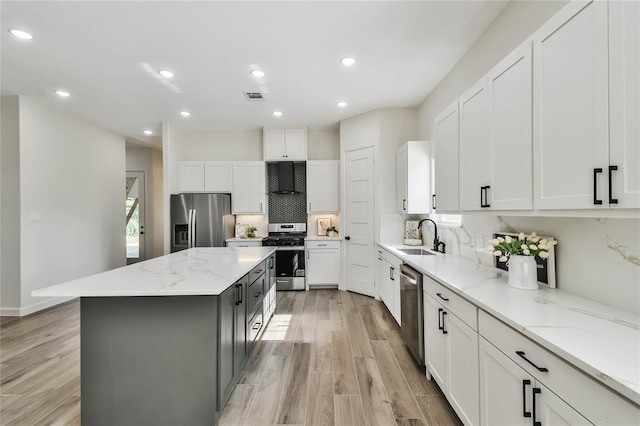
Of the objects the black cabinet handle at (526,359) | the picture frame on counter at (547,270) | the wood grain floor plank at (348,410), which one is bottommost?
the wood grain floor plank at (348,410)

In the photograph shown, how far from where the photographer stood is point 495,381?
1.35 metres

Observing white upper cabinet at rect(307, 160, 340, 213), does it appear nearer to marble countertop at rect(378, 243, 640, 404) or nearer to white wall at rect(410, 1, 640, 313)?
white wall at rect(410, 1, 640, 313)

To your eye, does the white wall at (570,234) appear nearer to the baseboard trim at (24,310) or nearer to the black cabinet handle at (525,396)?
the black cabinet handle at (525,396)

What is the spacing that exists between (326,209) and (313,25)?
10.6 ft

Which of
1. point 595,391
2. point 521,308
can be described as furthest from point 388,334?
point 595,391

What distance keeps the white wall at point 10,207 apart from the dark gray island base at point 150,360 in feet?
10.8

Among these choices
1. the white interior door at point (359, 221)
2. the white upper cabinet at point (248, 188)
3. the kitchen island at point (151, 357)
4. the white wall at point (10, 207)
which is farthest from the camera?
the white upper cabinet at point (248, 188)

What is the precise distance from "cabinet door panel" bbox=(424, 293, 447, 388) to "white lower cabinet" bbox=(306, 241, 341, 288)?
2.88 m

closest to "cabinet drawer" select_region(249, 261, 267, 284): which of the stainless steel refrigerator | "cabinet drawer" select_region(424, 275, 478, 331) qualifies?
"cabinet drawer" select_region(424, 275, 478, 331)

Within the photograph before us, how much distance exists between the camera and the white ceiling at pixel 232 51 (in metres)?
2.31

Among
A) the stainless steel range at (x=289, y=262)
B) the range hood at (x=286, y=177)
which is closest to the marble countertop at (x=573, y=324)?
the stainless steel range at (x=289, y=262)

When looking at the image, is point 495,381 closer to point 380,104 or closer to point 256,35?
point 256,35

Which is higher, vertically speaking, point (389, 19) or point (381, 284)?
point (389, 19)

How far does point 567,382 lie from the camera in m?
0.95
